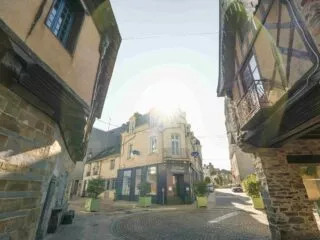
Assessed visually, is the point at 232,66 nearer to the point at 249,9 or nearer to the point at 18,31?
the point at 249,9

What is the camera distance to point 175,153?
60.4ft

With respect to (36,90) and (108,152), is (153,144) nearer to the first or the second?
(108,152)

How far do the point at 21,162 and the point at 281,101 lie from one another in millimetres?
5667

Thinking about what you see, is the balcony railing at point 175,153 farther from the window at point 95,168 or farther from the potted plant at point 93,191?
the window at point 95,168

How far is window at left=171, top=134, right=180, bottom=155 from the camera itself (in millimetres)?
18500

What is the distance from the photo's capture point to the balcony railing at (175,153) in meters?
17.9

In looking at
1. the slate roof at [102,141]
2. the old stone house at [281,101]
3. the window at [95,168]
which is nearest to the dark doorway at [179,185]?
the old stone house at [281,101]

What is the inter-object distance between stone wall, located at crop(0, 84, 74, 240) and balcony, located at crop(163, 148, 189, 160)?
47.7 feet

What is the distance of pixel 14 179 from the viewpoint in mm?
2959

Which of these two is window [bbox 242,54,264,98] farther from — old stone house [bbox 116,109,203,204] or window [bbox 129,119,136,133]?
window [bbox 129,119,136,133]

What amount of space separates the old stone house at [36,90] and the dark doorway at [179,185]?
14.5m

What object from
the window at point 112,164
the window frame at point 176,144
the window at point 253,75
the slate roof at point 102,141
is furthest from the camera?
the slate roof at point 102,141

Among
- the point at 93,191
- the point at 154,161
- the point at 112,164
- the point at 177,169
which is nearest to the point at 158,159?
the point at 154,161

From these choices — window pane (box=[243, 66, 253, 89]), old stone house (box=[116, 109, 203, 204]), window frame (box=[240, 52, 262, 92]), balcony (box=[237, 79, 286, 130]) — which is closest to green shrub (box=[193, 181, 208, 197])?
old stone house (box=[116, 109, 203, 204])
